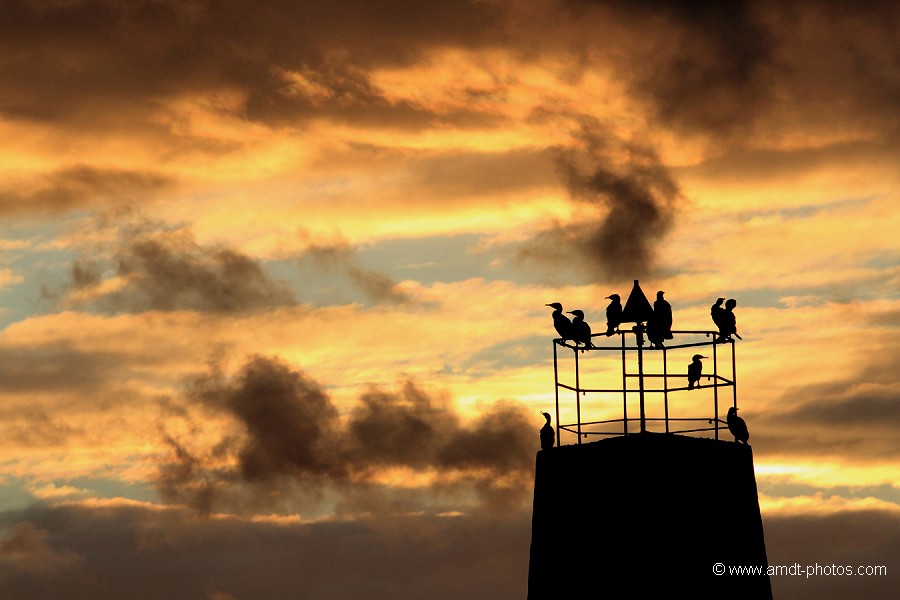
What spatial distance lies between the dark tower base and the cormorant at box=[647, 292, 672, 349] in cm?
205

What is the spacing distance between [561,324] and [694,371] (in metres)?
2.21

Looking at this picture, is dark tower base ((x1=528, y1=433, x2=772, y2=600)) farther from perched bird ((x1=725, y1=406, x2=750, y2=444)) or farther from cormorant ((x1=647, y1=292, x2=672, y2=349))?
cormorant ((x1=647, y1=292, x2=672, y2=349))

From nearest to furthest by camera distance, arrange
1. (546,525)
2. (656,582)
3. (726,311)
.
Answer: (656,582)
(546,525)
(726,311)

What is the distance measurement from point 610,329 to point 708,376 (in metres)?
1.66

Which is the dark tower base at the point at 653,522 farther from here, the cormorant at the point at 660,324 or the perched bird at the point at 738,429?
the cormorant at the point at 660,324

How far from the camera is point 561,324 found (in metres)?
24.0

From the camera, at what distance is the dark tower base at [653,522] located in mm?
21156

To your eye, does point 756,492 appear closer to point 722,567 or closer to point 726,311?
point 722,567

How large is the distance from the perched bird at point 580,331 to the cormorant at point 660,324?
3.09 feet

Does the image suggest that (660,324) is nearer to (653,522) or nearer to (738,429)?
(738,429)

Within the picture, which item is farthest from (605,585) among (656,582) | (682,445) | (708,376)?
(708,376)

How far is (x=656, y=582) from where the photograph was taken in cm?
2103

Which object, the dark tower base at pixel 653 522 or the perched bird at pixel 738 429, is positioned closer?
the dark tower base at pixel 653 522

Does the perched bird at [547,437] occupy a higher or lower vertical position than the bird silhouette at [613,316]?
Answer: lower
